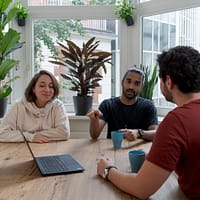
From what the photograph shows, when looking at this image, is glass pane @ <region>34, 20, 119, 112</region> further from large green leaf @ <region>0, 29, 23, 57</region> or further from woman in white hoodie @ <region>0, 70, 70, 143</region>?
A: woman in white hoodie @ <region>0, 70, 70, 143</region>

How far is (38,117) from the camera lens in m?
2.37

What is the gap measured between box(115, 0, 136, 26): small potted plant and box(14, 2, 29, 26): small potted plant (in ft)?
3.13

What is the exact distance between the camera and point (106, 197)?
1.16 meters

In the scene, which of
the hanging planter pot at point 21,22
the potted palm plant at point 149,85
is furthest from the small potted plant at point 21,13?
the potted palm plant at point 149,85

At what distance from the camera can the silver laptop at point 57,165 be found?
1.43 meters

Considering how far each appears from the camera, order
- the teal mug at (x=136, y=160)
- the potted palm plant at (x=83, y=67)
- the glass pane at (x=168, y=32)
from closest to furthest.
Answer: the teal mug at (x=136, y=160) < the glass pane at (x=168, y=32) < the potted palm plant at (x=83, y=67)

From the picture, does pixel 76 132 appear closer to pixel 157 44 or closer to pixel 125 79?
pixel 125 79

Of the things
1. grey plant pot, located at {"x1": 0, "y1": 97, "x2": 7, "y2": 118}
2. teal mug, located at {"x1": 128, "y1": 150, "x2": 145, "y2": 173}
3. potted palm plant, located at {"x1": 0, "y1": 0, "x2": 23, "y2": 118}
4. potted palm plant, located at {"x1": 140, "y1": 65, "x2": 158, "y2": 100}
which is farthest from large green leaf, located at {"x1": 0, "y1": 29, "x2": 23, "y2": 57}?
teal mug, located at {"x1": 128, "y1": 150, "x2": 145, "y2": 173}

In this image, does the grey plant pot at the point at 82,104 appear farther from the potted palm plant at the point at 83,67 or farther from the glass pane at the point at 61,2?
the glass pane at the point at 61,2

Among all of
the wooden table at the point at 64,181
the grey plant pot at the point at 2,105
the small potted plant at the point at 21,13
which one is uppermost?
the small potted plant at the point at 21,13

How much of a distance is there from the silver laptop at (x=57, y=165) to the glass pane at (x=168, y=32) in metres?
1.81

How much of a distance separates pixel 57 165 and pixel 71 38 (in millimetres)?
2252

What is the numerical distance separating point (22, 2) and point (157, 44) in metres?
1.50

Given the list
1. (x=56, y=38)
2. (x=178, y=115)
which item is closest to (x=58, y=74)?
(x=56, y=38)
